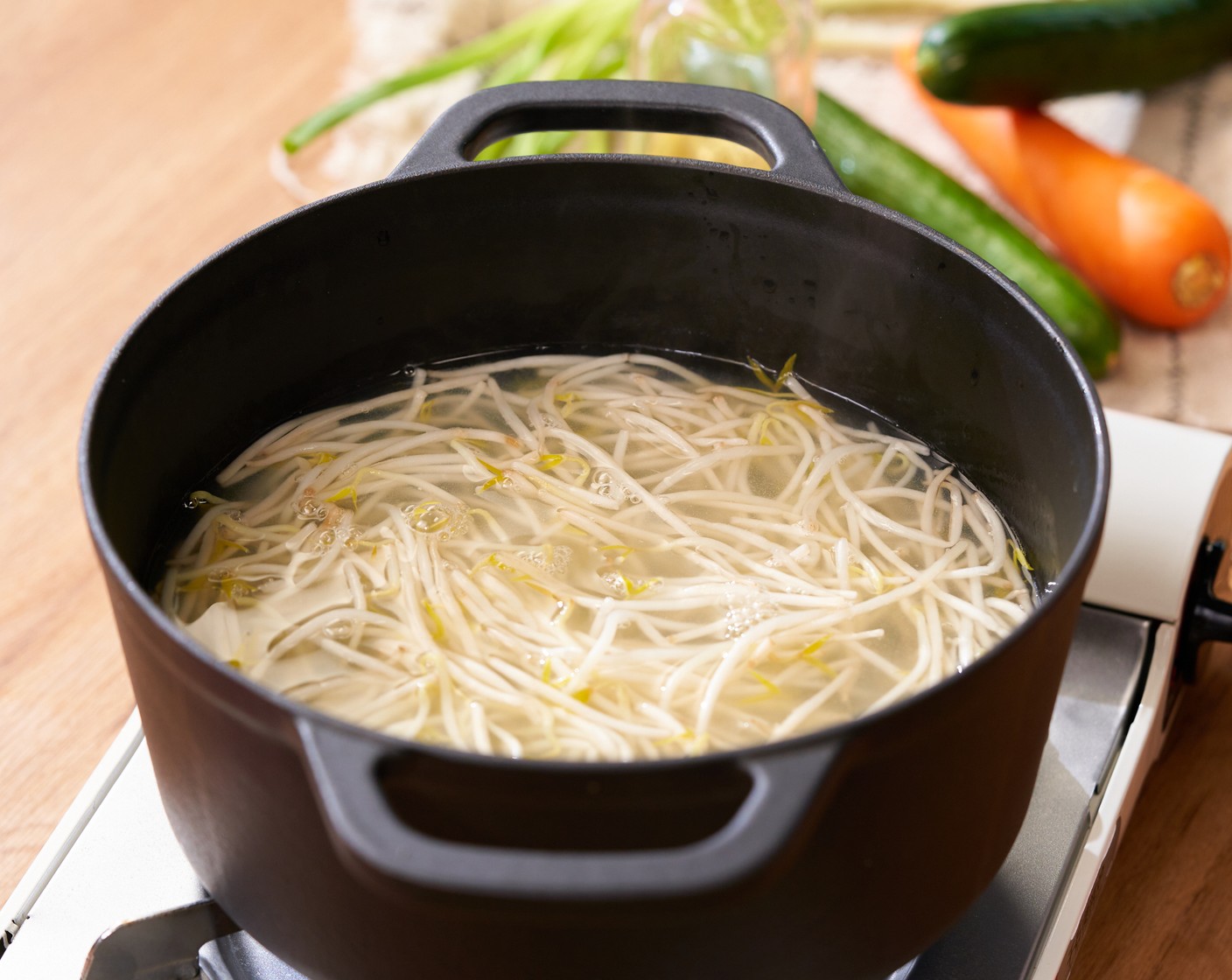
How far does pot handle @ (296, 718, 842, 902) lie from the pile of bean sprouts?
0.79 feet

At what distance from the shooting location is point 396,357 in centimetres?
114

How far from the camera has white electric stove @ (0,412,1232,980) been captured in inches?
33.8

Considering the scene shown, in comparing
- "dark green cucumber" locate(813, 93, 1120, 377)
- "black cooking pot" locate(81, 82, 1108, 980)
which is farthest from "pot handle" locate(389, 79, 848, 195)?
"dark green cucumber" locate(813, 93, 1120, 377)

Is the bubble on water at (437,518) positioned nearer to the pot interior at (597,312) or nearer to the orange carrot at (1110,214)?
the pot interior at (597,312)

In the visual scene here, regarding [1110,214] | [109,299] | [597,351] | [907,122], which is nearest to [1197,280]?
[1110,214]

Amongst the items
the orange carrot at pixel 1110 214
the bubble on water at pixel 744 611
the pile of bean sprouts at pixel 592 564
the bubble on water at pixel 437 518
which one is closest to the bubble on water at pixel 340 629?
the pile of bean sprouts at pixel 592 564

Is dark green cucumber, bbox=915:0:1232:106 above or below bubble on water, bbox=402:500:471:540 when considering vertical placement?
below

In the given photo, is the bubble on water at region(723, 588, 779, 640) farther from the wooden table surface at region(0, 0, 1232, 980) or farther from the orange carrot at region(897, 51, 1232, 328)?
the orange carrot at region(897, 51, 1232, 328)

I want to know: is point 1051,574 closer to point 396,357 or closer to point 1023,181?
point 396,357

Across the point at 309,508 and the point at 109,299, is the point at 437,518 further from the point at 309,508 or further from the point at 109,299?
the point at 109,299

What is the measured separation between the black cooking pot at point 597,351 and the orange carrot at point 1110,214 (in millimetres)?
718

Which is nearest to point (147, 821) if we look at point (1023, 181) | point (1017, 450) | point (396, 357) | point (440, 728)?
point (440, 728)

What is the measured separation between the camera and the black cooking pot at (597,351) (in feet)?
1.86

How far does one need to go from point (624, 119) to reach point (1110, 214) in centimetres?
92
